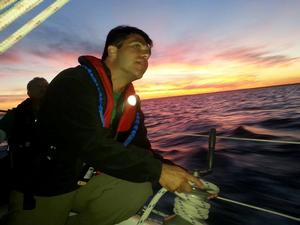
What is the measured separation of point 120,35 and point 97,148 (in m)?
1.09

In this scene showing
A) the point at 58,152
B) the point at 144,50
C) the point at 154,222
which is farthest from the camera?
the point at 154,222

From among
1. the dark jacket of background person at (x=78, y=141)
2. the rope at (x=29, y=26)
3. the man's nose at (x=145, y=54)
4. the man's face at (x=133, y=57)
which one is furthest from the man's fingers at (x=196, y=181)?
the rope at (x=29, y=26)

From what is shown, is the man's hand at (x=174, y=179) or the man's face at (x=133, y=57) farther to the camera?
the man's face at (x=133, y=57)

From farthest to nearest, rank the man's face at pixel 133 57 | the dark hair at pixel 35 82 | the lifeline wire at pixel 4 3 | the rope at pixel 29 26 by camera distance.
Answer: the dark hair at pixel 35 82 < the man's face at pixel 133 57 < the rope at pixel 29 26 < the lifeline wire at pixel 4 3

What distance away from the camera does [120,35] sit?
7.82ft

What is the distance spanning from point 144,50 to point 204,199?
1.26m

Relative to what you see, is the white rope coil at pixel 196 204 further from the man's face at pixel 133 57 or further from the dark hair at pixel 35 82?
the dark hair at pixel 35 82

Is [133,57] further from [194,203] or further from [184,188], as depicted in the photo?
[194,203]

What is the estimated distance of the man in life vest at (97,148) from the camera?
178 cm

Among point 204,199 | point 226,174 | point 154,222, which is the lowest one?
point 226,174

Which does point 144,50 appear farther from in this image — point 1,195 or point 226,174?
point 226,174

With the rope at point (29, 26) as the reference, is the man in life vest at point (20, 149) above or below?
below

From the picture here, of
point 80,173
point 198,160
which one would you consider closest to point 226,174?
point 198,160

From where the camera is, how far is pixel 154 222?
2674 mm
